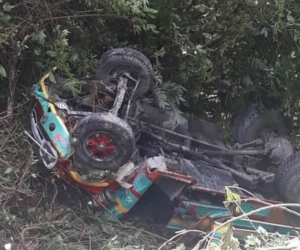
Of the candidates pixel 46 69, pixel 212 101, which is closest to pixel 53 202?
pixel 46 69

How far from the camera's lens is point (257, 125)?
638 cm

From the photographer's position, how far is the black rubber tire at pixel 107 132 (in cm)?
486

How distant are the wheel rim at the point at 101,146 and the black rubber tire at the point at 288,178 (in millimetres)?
1607

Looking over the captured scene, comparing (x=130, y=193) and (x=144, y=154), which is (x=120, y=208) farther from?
(x=144, y=154)

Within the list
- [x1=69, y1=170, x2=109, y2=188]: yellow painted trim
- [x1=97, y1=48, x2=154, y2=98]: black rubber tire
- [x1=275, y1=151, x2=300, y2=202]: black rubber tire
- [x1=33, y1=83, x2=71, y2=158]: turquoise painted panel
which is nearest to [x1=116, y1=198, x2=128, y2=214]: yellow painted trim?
[x1=69, y1=170, x2=109, y2=188]: yellow painted trim

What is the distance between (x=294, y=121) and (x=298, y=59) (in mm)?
666

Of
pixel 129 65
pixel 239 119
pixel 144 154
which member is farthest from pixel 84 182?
pixel 239 119

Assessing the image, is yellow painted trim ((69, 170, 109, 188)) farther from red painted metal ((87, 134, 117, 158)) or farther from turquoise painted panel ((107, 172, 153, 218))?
red painted metal ((87, 134, 117, 158))

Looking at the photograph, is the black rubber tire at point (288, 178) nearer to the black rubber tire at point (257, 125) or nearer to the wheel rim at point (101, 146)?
the black rubber tire at point (257, 125)

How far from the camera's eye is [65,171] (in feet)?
16.6

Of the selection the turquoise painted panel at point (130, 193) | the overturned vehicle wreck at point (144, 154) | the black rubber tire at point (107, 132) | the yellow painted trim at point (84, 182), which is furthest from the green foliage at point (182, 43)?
the turquoise painted panel at point (130, 193)

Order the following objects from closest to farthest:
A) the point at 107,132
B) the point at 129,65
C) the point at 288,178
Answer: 1. the point at 107,132
2. the point at 129,65
3. the point at 288,178

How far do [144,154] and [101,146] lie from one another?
0.64 m

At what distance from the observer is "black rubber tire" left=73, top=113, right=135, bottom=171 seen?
4.86 m
